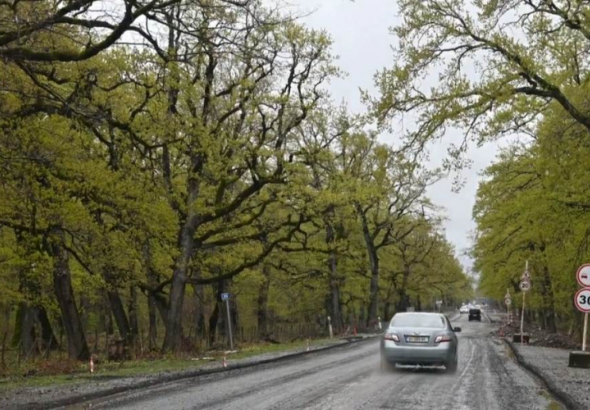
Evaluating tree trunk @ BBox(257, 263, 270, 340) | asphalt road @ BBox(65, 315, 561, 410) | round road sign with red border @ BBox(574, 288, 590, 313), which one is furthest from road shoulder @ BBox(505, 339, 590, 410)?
tree trunk @ BBox(257, 263, 270, 340)

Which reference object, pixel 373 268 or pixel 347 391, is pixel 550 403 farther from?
pixel 373 268

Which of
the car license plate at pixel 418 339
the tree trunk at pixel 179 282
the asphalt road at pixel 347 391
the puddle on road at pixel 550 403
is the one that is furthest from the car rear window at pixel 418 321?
the tree trunk at pixel 179 282

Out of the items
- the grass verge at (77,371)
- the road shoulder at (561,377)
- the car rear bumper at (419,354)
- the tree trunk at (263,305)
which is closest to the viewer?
the road shoulder at (561,377)

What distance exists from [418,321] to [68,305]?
1242 centimetres

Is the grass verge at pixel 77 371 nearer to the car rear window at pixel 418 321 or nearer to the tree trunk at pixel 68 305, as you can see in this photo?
the tree trunk at pixel 68 305

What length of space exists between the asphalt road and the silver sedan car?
363 mm

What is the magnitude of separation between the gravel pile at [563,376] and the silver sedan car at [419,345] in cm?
232

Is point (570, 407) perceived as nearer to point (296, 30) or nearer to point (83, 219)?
point (83, 219)

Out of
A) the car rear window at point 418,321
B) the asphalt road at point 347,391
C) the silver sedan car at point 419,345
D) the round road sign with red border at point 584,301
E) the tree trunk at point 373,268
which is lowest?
the asphalt road at point 347,391

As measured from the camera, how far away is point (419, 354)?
1794cm

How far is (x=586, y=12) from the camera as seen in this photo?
16156 millimetres

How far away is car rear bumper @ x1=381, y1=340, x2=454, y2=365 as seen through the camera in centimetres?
1791

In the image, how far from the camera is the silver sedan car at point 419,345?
18.0 metres

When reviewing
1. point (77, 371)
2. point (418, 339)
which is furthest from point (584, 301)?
point (77, 371)
